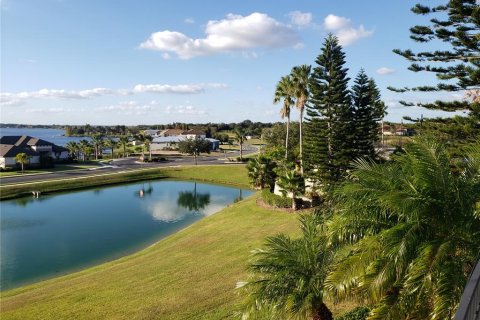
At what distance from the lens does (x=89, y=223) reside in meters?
32.5

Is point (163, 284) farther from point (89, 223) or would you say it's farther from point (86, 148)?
point (86, 148)

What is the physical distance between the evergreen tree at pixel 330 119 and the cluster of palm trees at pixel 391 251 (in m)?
22.9

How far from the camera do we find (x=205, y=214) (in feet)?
118

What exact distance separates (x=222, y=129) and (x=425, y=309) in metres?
182

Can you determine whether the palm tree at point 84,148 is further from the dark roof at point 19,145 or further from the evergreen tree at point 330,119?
the evergreen tree at point 330,119

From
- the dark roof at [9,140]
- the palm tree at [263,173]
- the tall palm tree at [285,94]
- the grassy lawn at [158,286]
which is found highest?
the tall palm tree at [285,94]

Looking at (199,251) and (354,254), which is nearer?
(354,254)

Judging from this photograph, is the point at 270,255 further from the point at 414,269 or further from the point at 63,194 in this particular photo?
the point at 63,194

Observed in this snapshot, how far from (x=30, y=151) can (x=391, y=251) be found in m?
68.7

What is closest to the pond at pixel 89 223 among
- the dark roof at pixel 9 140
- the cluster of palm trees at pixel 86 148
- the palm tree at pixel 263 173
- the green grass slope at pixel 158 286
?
the green grass slope at pixel 158 286

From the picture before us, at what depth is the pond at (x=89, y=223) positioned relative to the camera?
23016 mm

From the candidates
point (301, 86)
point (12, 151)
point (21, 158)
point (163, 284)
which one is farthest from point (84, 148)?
point (163, 284)

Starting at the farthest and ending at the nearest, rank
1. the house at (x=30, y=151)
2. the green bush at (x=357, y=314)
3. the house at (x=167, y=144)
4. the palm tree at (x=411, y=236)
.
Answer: the house at (x=167, y=144)
the house at (x=30, y=151)
the green bush at (x=357, y=314)
the palm tree at (x=411, y=236)

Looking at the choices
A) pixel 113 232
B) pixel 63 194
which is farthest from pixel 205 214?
pixel 63 194
